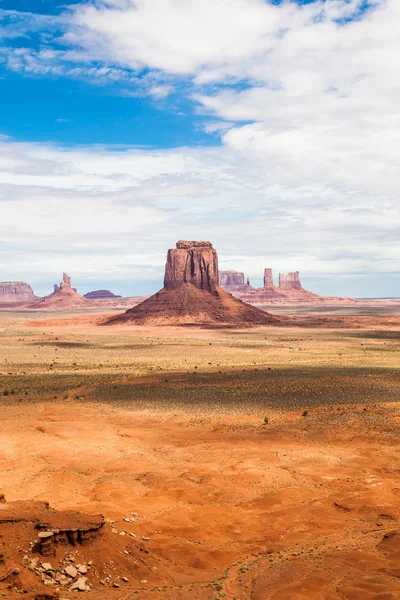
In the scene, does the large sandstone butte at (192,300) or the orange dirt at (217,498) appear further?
the large sandstone butte at (192,300)

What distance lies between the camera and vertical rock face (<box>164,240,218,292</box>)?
154m

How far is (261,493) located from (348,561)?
19.6ft

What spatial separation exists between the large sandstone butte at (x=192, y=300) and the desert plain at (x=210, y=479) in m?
87.4

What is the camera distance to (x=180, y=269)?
154875 mm

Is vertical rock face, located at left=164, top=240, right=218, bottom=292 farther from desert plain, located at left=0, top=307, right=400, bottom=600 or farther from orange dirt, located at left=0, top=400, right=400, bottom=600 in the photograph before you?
orange dirt, located at left=0, top=400, right=400, bottom=600

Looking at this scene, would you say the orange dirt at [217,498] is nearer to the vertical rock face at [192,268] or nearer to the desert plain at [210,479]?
the desert plain at [210,479]

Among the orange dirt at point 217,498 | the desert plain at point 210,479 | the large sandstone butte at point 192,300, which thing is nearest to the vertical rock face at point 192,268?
the large sandstone butte at point 192,300

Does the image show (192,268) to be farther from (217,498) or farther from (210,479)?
(217,498)

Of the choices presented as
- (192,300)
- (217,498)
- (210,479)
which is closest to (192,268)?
(192,300)

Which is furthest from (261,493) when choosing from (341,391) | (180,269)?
(180,269)

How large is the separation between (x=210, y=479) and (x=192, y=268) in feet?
439

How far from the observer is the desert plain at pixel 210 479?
1349 centimetres

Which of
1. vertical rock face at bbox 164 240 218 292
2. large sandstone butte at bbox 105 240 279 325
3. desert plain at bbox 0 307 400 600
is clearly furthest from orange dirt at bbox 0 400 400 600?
vertical rock face at bbox 164 240 218 292

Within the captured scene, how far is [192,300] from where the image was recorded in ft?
489
